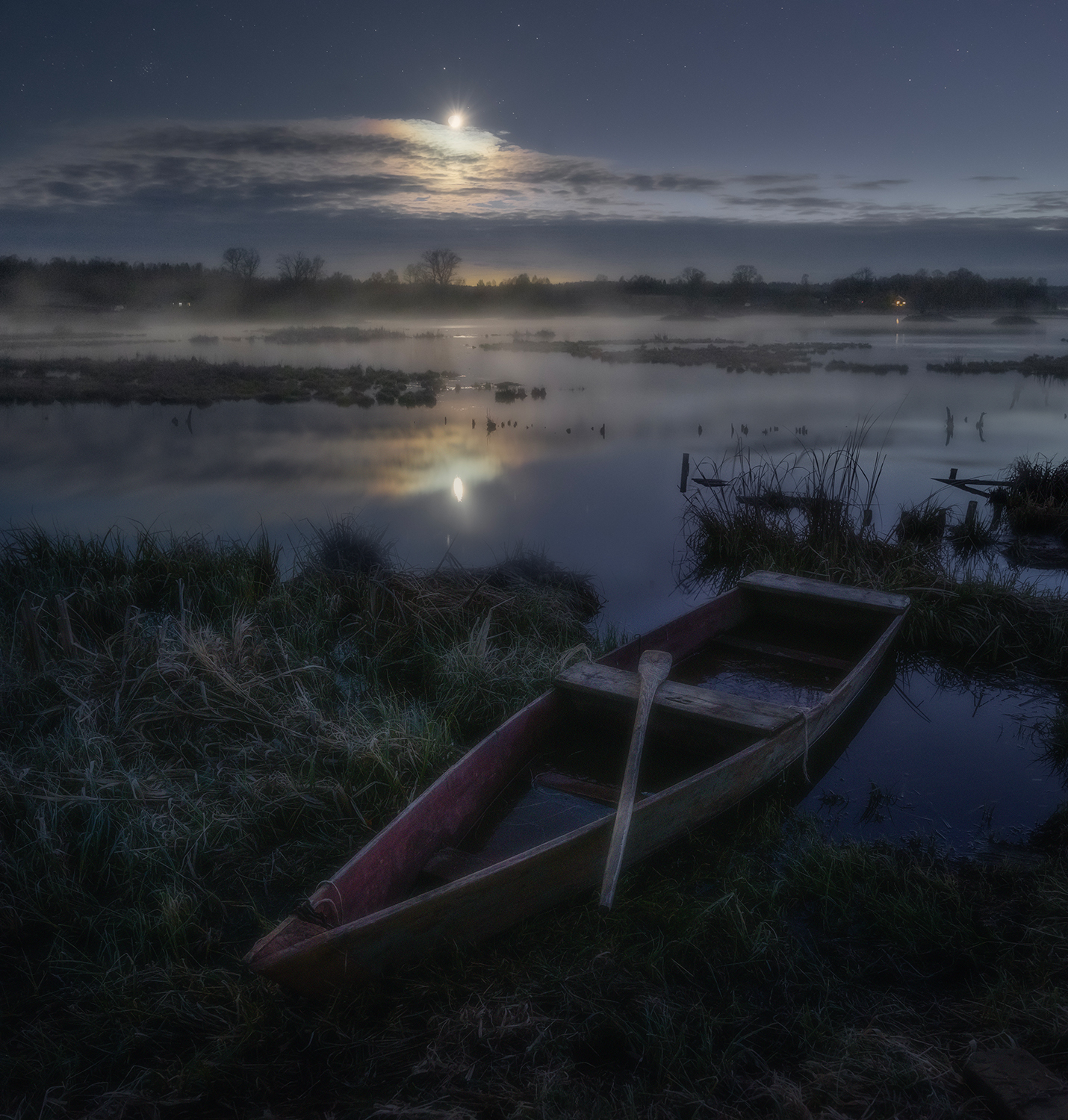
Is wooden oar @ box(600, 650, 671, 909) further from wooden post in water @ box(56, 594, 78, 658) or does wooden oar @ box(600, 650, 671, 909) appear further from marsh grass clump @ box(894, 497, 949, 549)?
marsh grass clump @ box(894, 497, 949, 549)

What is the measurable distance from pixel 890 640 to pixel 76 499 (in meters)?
20.1

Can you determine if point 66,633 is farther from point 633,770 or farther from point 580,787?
point 633,770

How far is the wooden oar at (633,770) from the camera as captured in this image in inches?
161

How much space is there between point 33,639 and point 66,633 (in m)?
0.28

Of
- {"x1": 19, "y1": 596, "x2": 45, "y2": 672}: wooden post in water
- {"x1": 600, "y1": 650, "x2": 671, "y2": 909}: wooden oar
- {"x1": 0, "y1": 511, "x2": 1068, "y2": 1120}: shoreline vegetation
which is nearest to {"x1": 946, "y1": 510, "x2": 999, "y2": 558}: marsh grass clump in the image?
{"x1": 0, "y1": 511, "x2": 1068, "y2": 1120}: shoreline vegetation

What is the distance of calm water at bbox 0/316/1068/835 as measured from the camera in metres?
7.51

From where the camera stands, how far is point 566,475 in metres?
22.8

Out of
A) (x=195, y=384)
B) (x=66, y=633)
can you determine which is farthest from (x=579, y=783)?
(x=195, y=384)

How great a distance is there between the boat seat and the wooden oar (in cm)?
10

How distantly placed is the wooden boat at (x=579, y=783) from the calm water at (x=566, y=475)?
1078 millimetres

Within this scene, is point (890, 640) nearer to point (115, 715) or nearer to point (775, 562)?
point (775, 562)

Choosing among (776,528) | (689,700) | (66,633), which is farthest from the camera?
(776,528)

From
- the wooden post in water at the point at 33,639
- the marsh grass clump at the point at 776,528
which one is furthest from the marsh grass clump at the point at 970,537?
the wooden post in water at the point at 33,639

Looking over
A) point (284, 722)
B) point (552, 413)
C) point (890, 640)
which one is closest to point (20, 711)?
point (284, 722)
